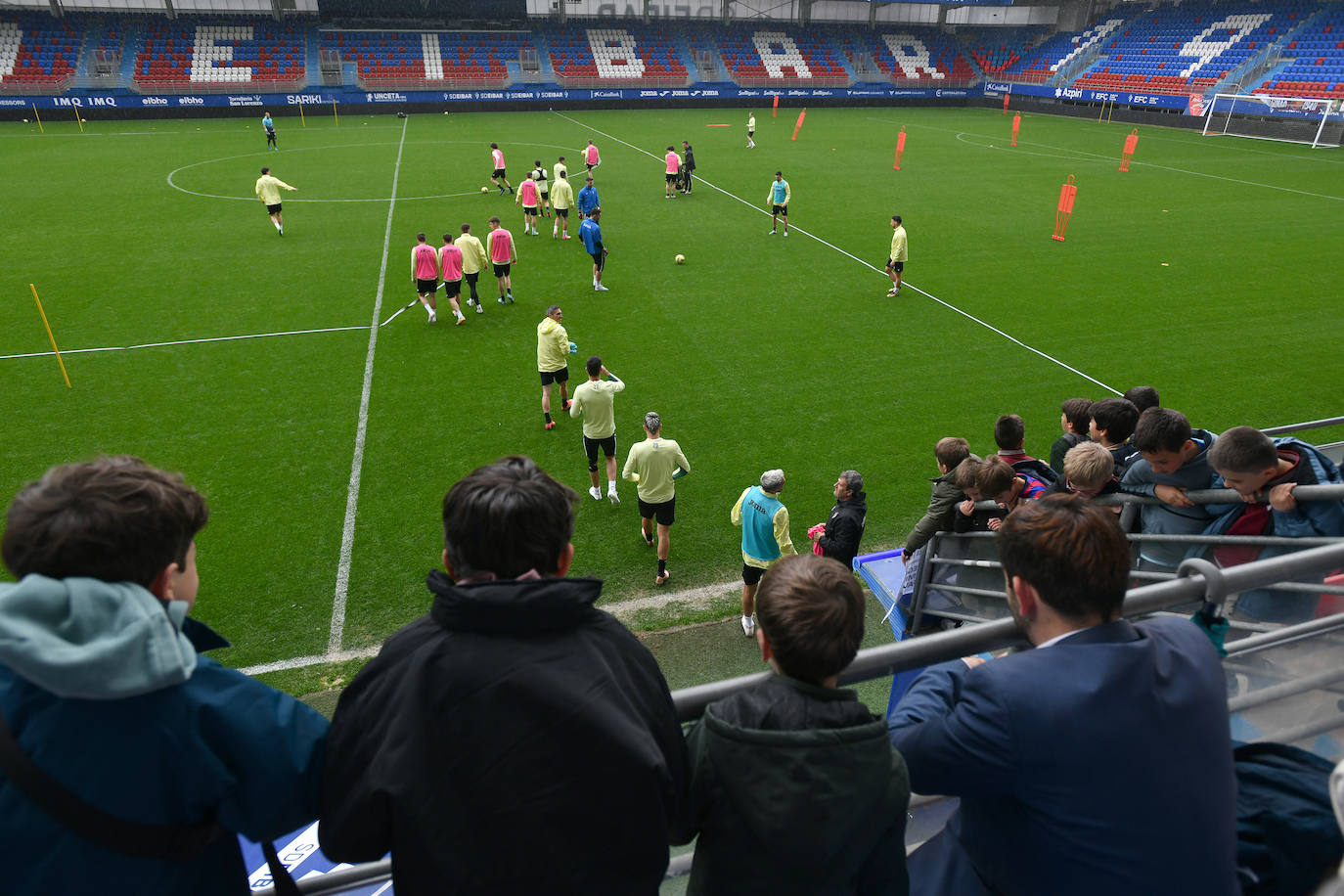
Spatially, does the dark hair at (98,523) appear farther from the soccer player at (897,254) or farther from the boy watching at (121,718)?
the soccer player at (897,254)

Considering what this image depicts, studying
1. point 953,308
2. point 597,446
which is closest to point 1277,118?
point 953,308

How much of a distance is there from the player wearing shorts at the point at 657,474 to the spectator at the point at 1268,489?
445 centimetres

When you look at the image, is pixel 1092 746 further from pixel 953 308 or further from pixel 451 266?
pixel 953 308

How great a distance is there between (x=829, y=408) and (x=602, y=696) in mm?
9576

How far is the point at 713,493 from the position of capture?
29.5 feet

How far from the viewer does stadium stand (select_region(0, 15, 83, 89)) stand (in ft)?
128

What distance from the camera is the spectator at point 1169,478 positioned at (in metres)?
4.29

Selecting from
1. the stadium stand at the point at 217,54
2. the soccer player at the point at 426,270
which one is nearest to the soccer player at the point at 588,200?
the soccer player at the point at 426,270

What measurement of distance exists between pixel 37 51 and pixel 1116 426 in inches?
2181

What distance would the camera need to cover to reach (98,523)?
5.00ft

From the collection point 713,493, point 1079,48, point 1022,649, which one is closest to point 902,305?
point 713,493

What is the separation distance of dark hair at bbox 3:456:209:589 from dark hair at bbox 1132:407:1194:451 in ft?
15.6

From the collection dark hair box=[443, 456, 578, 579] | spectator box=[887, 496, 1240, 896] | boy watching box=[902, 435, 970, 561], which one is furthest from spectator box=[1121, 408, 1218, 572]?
dark hair box=[443, 456, 578, 579]

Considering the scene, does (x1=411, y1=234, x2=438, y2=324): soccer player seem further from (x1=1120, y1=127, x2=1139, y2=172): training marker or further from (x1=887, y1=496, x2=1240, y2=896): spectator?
(x1=1120, y1=127, x2=1139, y2=172): training marker
